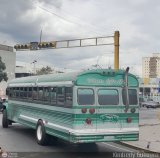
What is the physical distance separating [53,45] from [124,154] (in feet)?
69.5

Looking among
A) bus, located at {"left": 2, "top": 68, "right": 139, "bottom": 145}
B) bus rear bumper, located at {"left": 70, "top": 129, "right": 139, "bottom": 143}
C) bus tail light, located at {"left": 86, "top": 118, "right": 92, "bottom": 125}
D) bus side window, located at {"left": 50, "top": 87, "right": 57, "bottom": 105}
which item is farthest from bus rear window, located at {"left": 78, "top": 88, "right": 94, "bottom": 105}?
bus side window, located at {"left": 50, "top": 87, "right": 57, "bottom": 105}

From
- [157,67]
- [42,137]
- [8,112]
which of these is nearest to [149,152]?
[42,137]

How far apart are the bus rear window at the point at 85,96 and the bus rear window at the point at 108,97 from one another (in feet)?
0.96

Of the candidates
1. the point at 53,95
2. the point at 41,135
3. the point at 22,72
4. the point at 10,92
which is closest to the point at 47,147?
the point at 41,135

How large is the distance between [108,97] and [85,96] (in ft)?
2.78

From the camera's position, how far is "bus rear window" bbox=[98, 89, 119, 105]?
12.5m

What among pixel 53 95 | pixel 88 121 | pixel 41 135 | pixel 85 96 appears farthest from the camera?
pixel 41 135

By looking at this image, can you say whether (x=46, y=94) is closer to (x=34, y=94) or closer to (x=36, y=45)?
(x=34, y=94)

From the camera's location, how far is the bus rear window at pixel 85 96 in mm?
12195

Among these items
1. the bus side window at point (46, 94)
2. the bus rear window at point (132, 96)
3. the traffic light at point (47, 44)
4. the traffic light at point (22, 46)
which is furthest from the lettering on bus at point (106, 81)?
the traffic light at point (22, 46)

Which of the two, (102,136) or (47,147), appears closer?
(102,136)

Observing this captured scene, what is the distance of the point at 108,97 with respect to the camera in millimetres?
12664

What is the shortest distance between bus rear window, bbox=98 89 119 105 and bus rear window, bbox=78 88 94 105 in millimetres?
292

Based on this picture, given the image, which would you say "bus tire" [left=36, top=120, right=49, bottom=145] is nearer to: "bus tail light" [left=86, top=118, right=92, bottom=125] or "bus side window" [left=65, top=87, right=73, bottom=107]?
"bus side window" [left=65, top=87, right=73, bottom=107]
